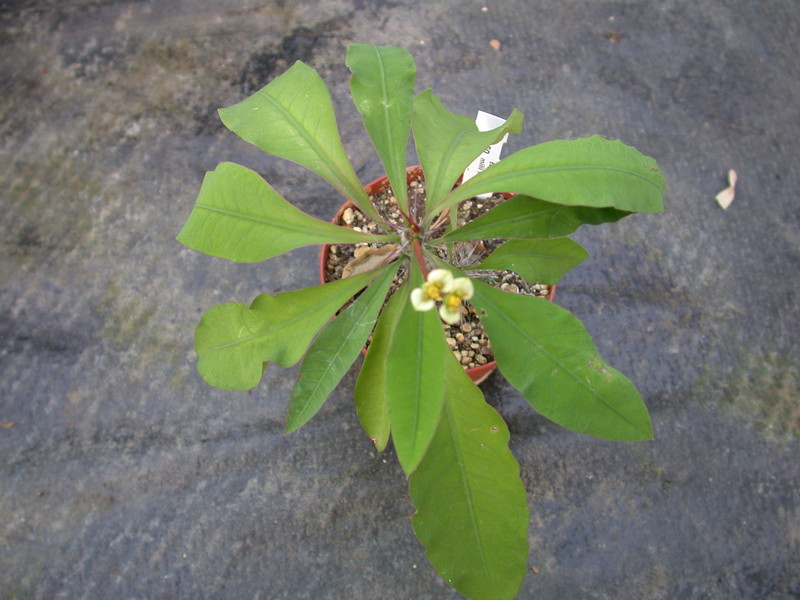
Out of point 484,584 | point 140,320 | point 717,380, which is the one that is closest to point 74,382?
point 140,320

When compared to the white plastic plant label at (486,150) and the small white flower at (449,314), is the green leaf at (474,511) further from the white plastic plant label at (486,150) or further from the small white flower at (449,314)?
the white plastic plant label at (486,150)

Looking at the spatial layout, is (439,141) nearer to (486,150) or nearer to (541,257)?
(486,150)

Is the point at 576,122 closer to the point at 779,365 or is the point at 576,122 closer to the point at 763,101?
the point at 763,101

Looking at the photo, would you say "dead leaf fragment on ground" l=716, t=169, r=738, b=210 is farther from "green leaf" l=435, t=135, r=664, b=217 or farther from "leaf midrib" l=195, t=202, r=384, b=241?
"leaf midrib" l=195, t=202, r=384, b=241

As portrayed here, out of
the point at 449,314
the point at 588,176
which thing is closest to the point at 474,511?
the point at 449,314

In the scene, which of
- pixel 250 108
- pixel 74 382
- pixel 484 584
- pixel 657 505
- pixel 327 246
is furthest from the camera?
pixel 74 382

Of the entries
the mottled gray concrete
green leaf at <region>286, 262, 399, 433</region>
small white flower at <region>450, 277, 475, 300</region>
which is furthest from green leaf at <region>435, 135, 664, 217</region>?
the mottled gray concrete
